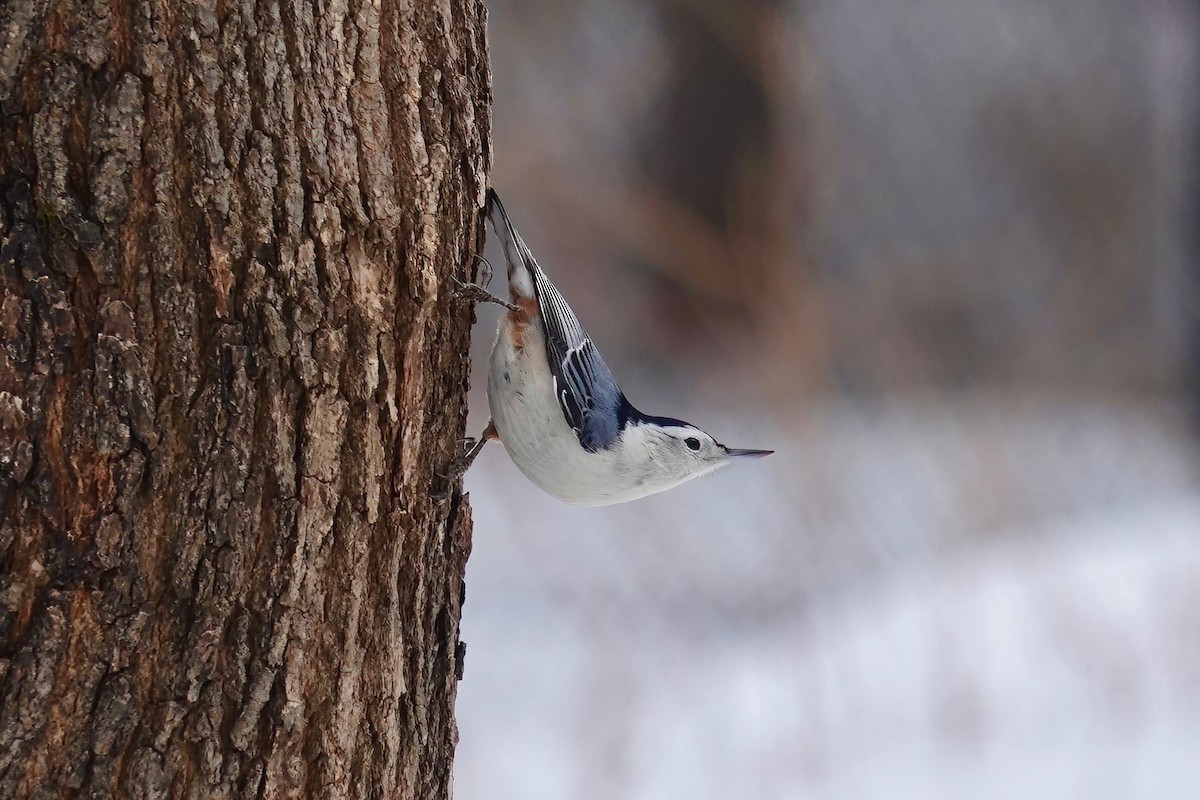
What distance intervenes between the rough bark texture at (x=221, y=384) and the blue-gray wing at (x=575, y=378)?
0.42 meters

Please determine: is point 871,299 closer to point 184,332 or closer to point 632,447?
point 632,447

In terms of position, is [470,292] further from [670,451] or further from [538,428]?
[670,451]

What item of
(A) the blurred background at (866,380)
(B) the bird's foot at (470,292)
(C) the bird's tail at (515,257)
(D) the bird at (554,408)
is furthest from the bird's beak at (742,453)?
(A) the blurred background at (866,380)

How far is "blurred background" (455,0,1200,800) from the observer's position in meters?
3.40

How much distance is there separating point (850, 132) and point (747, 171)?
0.43 meters

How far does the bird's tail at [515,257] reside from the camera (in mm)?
1467

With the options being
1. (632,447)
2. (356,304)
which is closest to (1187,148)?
(632,447)

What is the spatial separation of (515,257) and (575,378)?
0.22 meters

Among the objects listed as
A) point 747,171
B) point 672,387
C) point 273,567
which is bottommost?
point 273,567

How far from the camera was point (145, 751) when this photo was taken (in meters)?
1.01

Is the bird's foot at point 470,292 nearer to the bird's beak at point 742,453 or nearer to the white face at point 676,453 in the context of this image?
the white face at point 676,453

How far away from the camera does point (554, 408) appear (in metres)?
1.61

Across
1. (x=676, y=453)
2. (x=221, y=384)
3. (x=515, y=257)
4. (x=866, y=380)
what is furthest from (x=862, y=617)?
(x=221, y=384)

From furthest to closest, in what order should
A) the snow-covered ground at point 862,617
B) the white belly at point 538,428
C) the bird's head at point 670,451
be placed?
the snow-covered ground at point 862,617
the bird's head at point 670,451
the white belly at point 538,428
